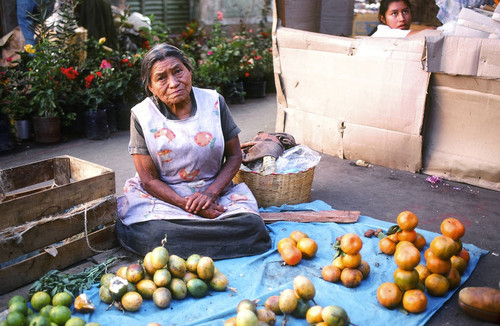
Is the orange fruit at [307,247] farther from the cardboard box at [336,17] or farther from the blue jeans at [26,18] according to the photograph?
the blue jeans at [26,18]

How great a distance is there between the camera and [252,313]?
7.03ft

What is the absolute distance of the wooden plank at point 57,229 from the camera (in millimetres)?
2695

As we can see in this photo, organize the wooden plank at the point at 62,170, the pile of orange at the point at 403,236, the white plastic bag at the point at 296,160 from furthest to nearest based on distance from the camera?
the white plastic bag at the point at 296,160
the wooden plank at the point at 62,170
the pile of orange at the point at 403,236

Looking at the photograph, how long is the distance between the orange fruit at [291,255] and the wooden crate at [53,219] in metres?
1.17

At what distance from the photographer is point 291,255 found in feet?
9.72

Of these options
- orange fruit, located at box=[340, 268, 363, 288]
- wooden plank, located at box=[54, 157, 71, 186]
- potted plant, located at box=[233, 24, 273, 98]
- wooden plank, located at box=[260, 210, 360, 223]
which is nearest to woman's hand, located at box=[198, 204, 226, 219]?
wooden plank, located at box=[260, 210, 360, 223]

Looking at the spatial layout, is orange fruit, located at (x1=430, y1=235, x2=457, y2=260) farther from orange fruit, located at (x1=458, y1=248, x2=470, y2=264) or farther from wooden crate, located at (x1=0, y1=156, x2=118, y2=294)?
wooden crate, located at (x1=0, y1=156, x2=118, y2=294)

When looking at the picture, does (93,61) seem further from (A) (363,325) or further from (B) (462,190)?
(A) (363,325)

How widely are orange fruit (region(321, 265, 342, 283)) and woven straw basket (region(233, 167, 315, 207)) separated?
3.48 feet

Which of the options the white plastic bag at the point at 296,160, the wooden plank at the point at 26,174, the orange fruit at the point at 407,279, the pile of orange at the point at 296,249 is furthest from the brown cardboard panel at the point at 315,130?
the wooden plank at the point at 26,174

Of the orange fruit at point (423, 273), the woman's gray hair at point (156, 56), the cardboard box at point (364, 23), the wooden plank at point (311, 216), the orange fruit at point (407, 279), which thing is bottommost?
the wooden plank at point (311, 216)

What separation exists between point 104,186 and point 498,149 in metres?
3.44

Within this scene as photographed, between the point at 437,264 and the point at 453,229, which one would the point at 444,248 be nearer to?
the point at 437,264

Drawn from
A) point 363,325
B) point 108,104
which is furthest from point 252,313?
point 108,104
